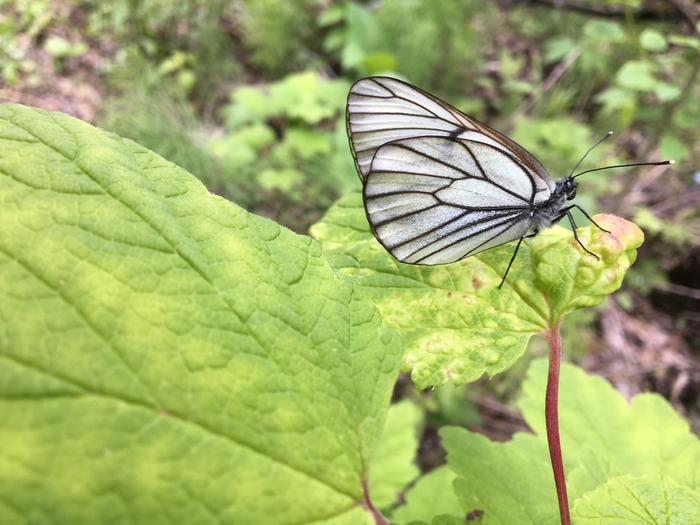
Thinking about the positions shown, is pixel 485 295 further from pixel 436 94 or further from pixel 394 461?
pixel 436 94

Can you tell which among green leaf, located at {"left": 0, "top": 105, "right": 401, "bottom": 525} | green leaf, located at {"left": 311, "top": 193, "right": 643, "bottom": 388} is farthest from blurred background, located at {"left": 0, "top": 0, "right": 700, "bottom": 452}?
green leaf, located at {"left": 0, "top": 105, "right": 401, "bottom": 525}

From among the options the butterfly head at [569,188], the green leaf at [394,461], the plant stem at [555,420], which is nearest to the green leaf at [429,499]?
the green leaf at [394,461]

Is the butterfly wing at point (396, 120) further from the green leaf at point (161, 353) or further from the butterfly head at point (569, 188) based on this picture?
the green leaf at point (161, 353)

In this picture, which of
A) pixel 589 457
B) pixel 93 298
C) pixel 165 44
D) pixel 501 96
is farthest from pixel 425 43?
pixel 93 298

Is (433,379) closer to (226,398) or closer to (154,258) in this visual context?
(226,398)

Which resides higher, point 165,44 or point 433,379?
point 165,44

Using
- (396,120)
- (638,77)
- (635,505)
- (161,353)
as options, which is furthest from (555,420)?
(638,77)
